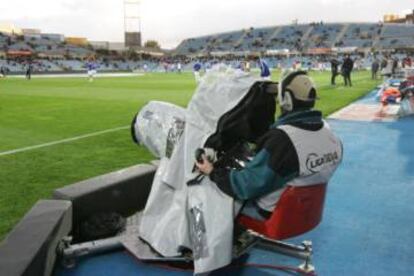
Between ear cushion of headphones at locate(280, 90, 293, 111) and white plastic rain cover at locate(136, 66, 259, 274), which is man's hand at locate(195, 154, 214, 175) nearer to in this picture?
white plastic rain cover at locate(136, 66, 259, 274)

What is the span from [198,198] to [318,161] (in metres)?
0.81

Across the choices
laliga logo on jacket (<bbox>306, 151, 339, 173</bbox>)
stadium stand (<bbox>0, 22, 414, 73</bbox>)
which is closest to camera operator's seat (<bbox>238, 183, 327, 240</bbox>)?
laliga logo on jacket (<bbox>306, 151, 339, 173</bbox>)

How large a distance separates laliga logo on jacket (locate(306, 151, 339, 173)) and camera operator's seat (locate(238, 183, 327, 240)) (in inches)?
5.6

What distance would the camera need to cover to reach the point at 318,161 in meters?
3.03

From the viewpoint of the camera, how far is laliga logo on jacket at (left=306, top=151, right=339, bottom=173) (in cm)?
299

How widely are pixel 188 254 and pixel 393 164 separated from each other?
4815 mm

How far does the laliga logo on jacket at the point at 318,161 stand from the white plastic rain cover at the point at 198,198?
55cm

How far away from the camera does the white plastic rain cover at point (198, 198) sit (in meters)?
3.09

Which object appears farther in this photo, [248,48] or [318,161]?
[248,48]

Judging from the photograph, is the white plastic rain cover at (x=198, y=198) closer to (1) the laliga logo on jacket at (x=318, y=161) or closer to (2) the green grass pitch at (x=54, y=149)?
(1) the laliga logo on jacket at (x=318, y=161)

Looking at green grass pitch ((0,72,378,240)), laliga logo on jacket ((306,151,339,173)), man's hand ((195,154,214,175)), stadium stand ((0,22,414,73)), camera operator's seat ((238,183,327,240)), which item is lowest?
green grass pitch ((0,72,378,240))

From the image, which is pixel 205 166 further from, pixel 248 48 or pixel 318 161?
pixel 248 48

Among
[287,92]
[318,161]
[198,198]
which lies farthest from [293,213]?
[287,92]

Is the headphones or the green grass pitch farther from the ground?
the headphones
